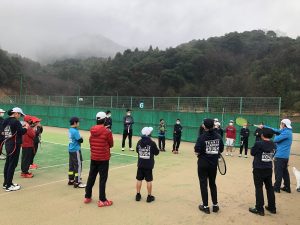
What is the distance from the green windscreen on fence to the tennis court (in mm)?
7972

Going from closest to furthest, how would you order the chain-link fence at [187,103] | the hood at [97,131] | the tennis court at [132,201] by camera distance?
the tennis court at [132,201] → the hood at [97,131] → the chain-link fence at [187,103]

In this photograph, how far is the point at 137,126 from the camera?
24.8 metres

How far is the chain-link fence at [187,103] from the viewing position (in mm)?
18797

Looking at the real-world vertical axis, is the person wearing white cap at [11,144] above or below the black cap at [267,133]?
below

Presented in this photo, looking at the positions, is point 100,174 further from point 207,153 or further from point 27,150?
point 27,150

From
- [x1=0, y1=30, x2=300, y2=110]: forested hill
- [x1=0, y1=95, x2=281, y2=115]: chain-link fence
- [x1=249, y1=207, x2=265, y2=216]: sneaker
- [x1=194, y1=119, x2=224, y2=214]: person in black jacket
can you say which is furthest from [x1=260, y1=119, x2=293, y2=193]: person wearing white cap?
[x1=0, y1=30, x2=300, y2=110]: forested hill

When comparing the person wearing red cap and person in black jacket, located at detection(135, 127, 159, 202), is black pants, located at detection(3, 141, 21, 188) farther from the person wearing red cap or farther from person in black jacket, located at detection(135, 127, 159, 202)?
Answer: person in black jacket, located at detection(135, 127, 159, 202)

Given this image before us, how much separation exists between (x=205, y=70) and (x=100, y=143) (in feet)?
180

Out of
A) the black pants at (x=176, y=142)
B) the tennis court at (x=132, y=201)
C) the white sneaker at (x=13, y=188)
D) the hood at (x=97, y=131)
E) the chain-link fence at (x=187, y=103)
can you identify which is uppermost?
the chain-link fence at (x=187, y=103)

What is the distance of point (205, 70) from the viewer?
60.6 meters

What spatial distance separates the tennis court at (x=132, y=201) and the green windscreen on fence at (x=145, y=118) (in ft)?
26.2

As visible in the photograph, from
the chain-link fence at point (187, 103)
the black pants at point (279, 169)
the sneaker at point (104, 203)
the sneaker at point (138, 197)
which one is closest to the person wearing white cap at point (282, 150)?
the black pants at point (279, 169)

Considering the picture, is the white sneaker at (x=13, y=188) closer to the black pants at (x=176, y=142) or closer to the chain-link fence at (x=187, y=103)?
the black pants at (x=176, y=142)

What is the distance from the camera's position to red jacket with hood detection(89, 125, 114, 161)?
7.36 m
